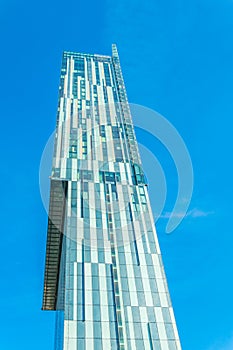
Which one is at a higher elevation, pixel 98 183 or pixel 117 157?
pixel 117 157

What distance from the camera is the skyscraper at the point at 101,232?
5650 centimetres

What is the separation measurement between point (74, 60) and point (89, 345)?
A: 3268 inches

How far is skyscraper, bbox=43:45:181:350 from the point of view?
56500 mm

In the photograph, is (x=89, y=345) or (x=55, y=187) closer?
(x=89, y=345)

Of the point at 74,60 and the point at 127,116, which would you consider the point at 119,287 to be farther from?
the point at 74,60

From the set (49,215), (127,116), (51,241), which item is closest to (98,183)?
(49,215)

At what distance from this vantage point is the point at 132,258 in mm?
66625

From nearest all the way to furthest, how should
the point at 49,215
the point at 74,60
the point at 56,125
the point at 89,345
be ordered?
the point at 89,345, the point at 49,215, the point at 56,125, the point at 74,60

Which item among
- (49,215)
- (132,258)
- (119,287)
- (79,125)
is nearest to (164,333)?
(119,287)

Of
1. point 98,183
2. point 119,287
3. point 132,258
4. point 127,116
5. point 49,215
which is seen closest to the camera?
point 119,287

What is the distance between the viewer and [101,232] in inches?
2707

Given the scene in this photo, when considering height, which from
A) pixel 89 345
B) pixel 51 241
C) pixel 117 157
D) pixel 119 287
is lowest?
pixel 89 345

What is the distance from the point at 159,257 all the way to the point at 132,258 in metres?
5.26

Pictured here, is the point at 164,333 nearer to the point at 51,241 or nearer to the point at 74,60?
the point at 51,241
